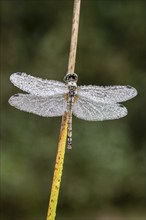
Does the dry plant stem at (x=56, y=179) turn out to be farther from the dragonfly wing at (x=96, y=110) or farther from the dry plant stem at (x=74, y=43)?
the dragonfly wing at (x=96, y=110)

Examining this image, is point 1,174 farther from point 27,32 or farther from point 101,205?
point 27,32

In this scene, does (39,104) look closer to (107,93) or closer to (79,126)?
(107,93)

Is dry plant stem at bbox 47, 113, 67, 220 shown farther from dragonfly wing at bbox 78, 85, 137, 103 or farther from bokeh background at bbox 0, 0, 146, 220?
bokeh background at bbox 0, 0, 146, 220

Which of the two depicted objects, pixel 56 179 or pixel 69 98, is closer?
pixel 56 179

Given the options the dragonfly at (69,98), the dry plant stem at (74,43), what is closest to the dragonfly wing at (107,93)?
the dragonfly at (69,98)

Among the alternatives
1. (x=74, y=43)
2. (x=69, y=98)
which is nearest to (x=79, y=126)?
(x=69, y=98)

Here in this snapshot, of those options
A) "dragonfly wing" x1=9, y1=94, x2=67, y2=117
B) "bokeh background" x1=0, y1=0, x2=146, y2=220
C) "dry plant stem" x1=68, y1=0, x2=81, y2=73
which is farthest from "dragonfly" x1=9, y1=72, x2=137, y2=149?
"bokeh background" x1=0, y1=0, x2=146, y2=220
